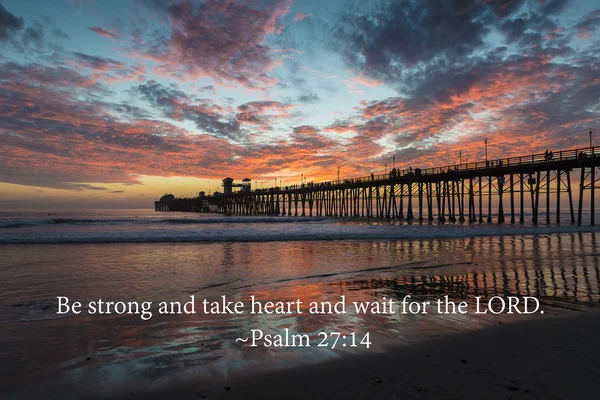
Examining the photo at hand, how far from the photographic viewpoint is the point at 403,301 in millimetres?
6207

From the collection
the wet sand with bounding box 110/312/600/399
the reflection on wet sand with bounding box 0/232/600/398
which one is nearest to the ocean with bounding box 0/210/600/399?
the reflection on wet sand with bounding box 0/232/600/398

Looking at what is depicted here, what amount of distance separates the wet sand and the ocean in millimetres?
244

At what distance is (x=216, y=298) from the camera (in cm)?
661

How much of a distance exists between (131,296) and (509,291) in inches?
307

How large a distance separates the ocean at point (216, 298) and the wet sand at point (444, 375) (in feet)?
0.80

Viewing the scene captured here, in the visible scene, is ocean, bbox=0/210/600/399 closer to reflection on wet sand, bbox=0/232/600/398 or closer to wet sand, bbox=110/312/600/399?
reflection on wet sand, bbox=0/232/600/398

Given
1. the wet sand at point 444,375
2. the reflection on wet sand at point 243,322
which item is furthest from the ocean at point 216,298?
the wet sand at point 444,375

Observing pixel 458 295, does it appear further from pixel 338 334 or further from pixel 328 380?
pixel 328 380

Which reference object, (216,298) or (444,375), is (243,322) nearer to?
(216,298)

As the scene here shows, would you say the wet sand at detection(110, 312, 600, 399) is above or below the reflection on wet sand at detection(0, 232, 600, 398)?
above

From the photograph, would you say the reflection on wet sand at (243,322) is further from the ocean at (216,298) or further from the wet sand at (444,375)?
the wet sand at (444,375)

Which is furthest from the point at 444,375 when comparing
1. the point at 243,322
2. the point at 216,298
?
the point at 216,298

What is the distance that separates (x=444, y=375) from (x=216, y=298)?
180 inches

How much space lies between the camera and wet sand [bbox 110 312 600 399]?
2.88 metres
